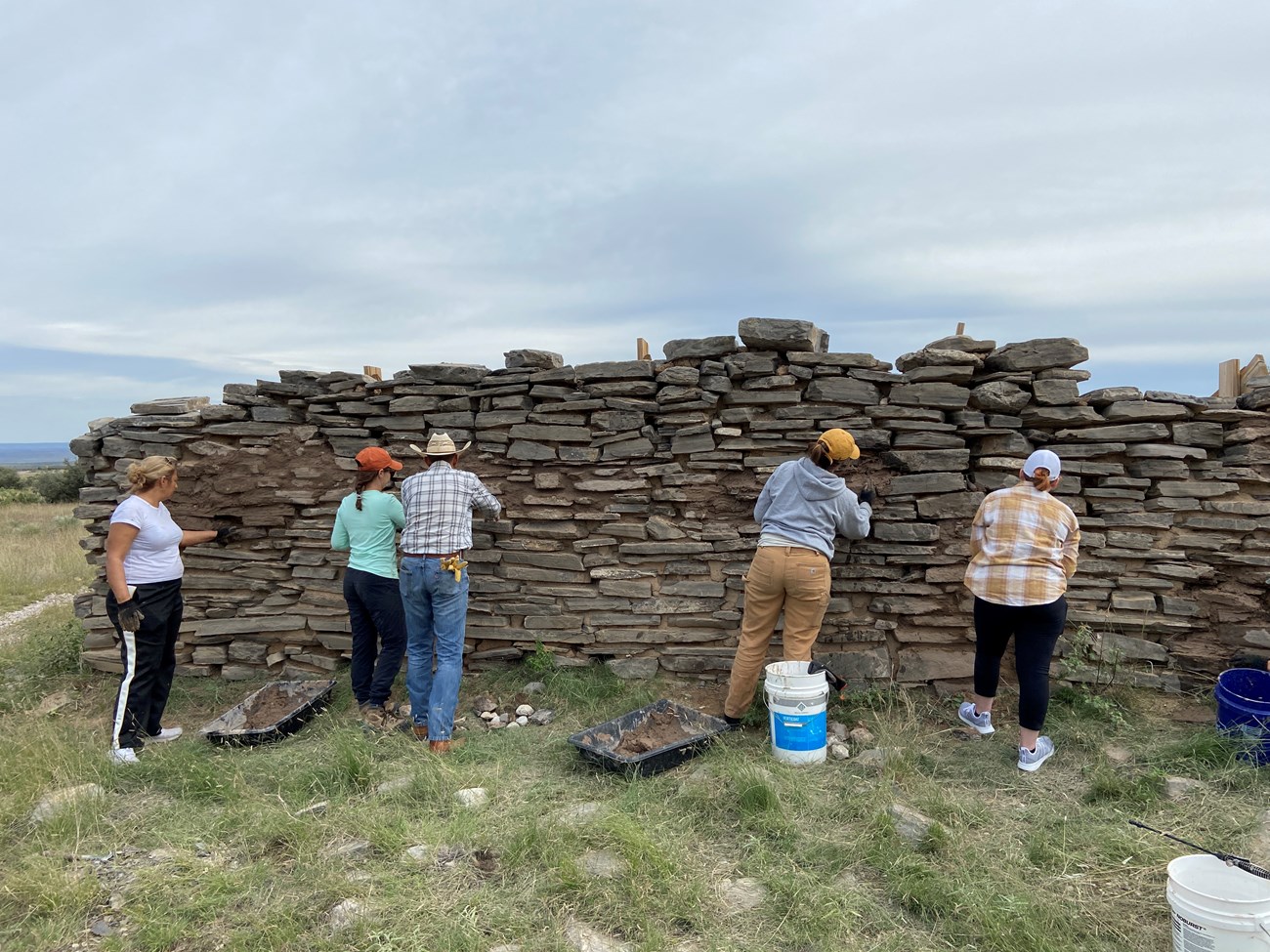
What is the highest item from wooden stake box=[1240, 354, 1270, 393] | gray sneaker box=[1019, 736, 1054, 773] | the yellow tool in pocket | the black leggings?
wooden stake box=[1240, 354, 1270, 393]

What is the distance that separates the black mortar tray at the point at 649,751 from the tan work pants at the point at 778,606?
0.23m

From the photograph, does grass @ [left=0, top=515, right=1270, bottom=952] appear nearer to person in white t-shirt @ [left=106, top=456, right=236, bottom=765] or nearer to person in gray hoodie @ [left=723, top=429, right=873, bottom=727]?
person in white t-shirt @ [left=106, top=456, right=236, bottom=765]

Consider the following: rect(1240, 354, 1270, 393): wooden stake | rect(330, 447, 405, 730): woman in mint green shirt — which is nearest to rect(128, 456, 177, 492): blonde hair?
rect(330, 447, 405, 730): woman in mint green shirt

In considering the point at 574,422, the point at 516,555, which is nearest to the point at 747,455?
the point at 574,422

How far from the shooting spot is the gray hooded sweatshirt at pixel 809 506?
448 centimetres

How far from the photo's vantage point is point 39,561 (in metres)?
11.2

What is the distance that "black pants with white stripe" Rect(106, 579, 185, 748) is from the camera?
4.52m

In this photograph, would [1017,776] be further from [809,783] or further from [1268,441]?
[1268,441]

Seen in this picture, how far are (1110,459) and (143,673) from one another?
6.28 m

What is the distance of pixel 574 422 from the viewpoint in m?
5.49

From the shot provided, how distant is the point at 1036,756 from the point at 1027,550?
3.77ft

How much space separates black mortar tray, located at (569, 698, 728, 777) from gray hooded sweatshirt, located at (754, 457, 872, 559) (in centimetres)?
124

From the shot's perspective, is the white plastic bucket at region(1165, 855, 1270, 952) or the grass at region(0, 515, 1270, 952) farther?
the grass at region(0, 515, 1270, 952)

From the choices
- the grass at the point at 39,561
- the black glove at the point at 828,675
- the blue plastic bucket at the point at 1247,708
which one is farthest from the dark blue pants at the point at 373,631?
the grass at the point at 39,561
